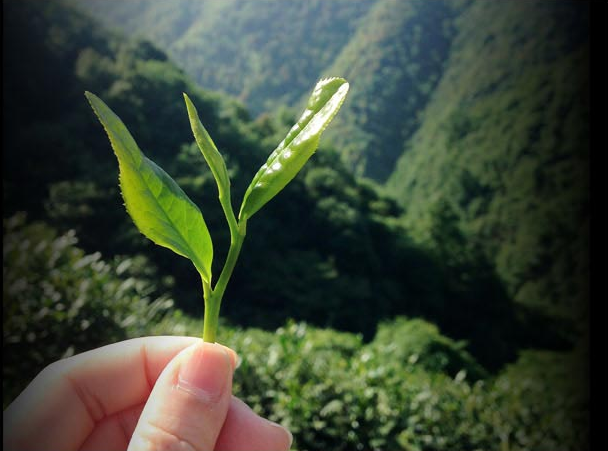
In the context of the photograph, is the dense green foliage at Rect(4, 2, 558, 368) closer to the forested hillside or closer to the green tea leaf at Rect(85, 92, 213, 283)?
the forested hillside

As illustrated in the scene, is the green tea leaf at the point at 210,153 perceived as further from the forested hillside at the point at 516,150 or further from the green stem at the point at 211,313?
the forested hillside at the point at 516,150

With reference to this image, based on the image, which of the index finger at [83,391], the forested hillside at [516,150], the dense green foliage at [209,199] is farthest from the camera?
the forested hillside at [516,150]

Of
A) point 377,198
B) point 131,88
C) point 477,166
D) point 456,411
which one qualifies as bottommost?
point 477,166

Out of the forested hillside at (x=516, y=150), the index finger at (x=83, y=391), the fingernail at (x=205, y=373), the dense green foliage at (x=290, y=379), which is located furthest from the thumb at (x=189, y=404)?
the forested hillside at (x=516, y=150)

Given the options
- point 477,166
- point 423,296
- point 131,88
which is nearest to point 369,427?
point 131,88

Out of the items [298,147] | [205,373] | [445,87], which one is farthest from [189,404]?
[445,87]

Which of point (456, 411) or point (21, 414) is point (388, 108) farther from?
point (21, 414)

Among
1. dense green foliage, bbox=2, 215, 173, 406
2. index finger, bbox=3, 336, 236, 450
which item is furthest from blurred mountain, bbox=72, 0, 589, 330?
index finger, bbox=3, 336, 236, 450
